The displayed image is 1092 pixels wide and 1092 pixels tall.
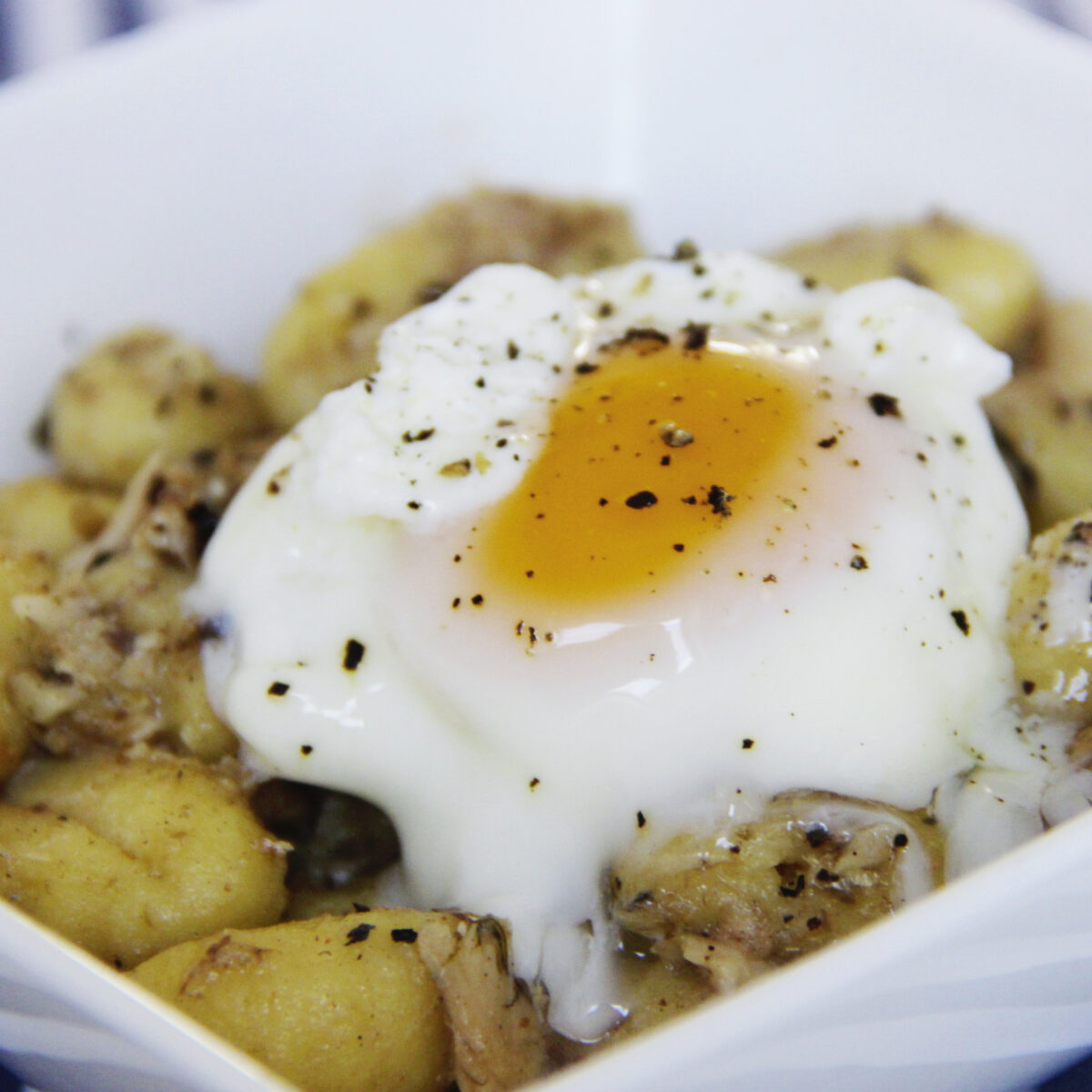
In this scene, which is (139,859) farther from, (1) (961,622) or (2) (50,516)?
(1) (961,622)

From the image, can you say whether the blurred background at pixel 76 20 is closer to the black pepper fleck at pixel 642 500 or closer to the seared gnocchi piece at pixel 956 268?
the seared gnocchi piece at pixel 956 268

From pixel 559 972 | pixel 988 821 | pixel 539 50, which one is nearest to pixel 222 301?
pixel 539 50

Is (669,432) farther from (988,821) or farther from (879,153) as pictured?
(879,153)

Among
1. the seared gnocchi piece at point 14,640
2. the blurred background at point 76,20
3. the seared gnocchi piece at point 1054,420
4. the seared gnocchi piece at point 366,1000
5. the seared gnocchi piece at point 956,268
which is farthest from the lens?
the blurred background at point 76,20

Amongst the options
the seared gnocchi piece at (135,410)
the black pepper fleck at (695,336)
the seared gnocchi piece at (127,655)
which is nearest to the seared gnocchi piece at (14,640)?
the seared gnocchi piece at (127,655)

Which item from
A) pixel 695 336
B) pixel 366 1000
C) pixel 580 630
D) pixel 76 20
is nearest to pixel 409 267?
pixel 695 336

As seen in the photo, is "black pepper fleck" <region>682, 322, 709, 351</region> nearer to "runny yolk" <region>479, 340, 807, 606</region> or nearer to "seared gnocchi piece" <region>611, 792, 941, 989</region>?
"runny yolk" <region>479, 340, 807, 606</region>
